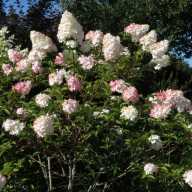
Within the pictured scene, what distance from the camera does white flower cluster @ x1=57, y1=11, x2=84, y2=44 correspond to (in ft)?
20.0

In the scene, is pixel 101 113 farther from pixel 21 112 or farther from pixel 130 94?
pixel 21 112

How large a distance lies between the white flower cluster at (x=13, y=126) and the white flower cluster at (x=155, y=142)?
94 cm

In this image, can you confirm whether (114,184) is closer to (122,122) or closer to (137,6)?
(122,122)

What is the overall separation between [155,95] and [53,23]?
1074 centimetres

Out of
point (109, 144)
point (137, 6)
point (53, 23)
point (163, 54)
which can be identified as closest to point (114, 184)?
point (109, 144)

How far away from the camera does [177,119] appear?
18.9ft

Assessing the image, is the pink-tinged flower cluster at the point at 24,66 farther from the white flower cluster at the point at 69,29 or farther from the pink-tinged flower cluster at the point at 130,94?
the pink-tinged flower cluster at the point at 130,94

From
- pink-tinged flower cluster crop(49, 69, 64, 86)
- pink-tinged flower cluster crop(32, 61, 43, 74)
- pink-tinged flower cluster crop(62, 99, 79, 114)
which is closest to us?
pink-tinged flower cluster crop(62, 99, 79, 114)

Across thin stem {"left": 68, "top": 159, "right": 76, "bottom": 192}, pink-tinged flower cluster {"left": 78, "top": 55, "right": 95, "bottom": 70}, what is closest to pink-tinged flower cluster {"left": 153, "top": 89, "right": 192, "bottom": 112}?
pink-tinged flower cluster {"left": 78, "top": 55, "right": 95, "bottom": 70}

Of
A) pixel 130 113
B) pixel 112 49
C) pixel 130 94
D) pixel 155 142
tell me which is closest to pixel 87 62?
pixel 112 49

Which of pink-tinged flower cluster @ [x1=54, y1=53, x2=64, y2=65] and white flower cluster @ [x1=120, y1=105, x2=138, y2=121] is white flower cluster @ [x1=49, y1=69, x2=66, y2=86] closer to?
pink-tinged flower cluster @ [x1=54, y1=53, x2=64, y2=65]

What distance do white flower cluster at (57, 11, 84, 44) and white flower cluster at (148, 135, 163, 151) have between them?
107cm

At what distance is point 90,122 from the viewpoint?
5.63 metres

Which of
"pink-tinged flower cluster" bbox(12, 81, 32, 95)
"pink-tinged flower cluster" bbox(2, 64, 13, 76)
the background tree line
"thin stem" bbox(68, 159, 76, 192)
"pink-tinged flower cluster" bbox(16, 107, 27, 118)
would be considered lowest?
the background tree line
